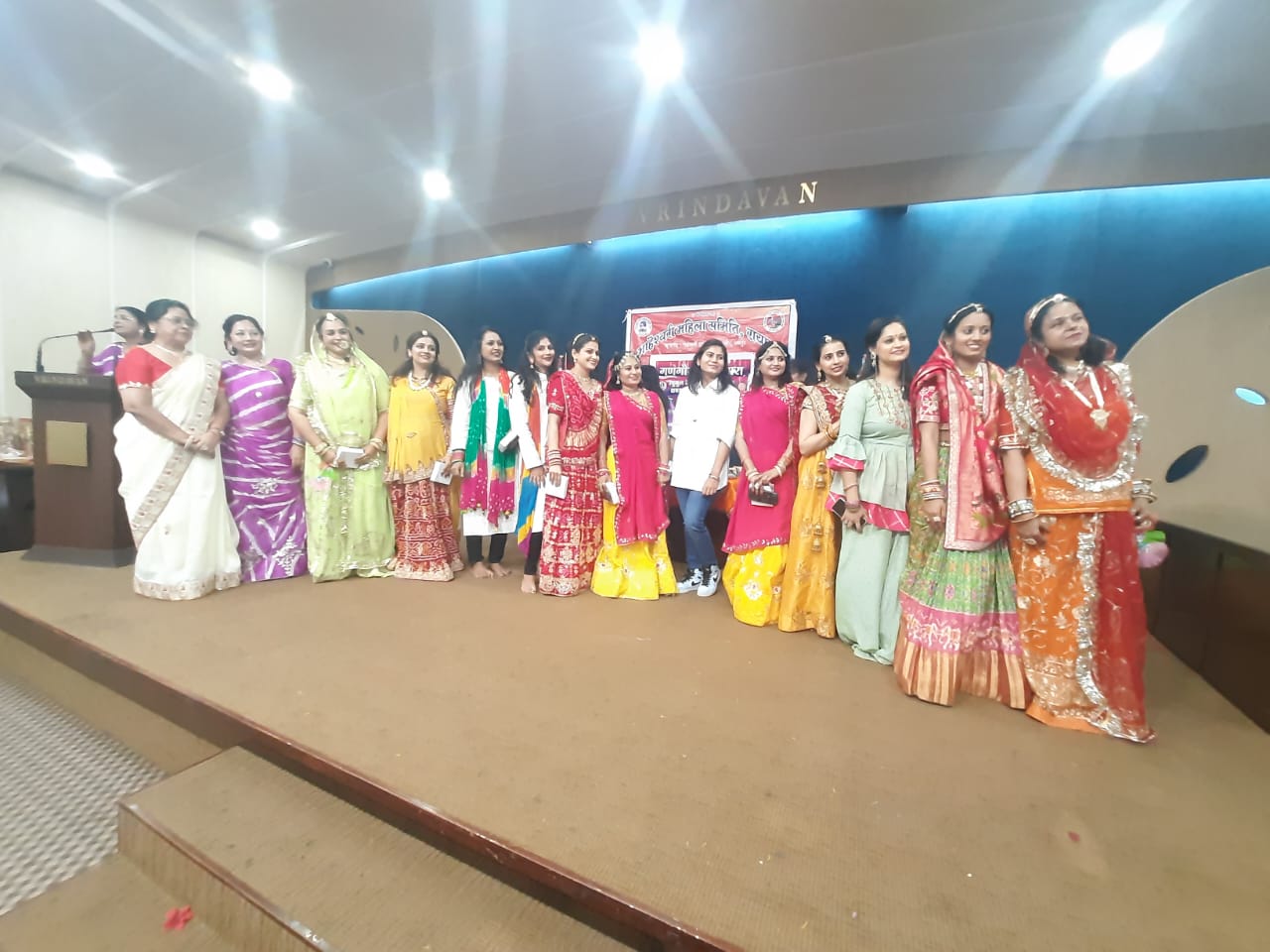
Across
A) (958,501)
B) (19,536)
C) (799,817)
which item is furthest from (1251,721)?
(19,536)

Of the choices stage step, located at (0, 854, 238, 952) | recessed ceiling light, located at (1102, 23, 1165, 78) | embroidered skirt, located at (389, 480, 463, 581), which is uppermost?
recessed ceiling light, located at (1102, 23, 1165, 78)

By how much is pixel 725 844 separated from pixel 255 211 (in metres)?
5.42

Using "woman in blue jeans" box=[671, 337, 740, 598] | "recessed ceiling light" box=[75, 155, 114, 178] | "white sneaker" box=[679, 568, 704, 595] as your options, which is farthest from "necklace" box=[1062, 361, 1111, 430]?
"recessed ceiling light" box=[75, 155, 114, 178]

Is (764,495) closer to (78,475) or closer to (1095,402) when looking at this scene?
(1095,402)

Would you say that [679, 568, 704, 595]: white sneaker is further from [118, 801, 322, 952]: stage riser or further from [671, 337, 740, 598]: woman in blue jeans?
[118, 801, 322, 952]: stage riser

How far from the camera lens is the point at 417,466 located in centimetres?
286

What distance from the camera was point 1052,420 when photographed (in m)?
1.61

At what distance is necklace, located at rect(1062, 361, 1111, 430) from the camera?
155 cm

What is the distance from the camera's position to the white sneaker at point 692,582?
2820 mm

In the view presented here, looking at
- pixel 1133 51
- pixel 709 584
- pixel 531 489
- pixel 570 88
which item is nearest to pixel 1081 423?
pixel 709 584

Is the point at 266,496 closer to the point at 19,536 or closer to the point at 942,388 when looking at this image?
the point at 19,536

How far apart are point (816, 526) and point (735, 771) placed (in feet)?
4.30

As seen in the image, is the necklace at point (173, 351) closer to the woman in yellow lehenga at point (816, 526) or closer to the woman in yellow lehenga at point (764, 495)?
the woman in yellow lehenga at point (764, 495)

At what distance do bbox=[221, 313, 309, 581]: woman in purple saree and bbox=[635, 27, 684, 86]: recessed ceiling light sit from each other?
2492mm
